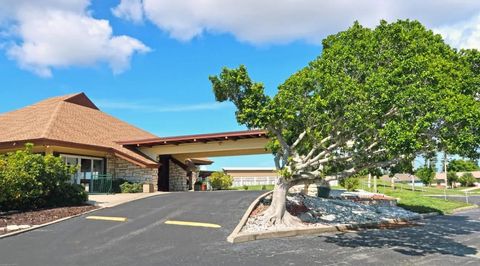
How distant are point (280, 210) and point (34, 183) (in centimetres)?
982

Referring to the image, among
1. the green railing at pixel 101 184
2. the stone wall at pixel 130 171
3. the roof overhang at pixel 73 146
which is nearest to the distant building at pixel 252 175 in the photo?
the stone wall at pixel 130 171

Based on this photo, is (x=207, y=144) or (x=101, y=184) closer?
(x=101, y=184)

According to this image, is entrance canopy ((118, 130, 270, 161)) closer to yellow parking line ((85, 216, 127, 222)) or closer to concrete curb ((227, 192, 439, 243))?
concrete curb ((227, 192, 439, 243))

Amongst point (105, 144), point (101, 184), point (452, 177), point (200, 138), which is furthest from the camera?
point (452, 177)

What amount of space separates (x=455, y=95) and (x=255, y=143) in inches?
670

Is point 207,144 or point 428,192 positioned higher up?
point 207,144

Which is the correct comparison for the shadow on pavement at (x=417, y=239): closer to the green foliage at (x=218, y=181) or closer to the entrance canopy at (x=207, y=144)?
the entrance canopy at (x=207, y=144)

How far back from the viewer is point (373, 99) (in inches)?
453

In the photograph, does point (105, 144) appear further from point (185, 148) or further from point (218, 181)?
point (218, 181)

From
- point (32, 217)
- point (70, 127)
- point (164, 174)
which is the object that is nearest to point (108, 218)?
point (32, 217)

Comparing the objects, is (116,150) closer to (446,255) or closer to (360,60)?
(360,60)

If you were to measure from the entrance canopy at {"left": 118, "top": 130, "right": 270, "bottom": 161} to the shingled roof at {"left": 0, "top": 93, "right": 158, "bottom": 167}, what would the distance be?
1122 millimetres

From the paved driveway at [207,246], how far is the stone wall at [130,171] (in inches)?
449

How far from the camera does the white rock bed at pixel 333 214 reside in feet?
47.3
